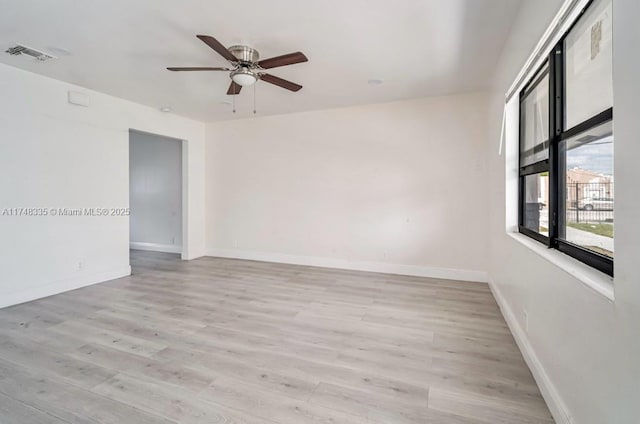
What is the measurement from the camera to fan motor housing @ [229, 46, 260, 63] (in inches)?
116

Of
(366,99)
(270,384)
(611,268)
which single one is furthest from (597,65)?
(366,99)

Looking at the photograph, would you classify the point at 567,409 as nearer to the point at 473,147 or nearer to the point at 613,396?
the point at 613,396

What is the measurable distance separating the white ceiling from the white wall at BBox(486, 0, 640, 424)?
0.71 metres

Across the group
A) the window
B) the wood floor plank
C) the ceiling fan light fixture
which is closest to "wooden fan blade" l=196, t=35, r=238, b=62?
the ceiling fan light fixture

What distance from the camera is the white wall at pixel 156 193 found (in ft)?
21.7

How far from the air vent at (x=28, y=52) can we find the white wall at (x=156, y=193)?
3171mm

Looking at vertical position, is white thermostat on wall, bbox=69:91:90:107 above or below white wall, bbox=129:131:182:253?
above

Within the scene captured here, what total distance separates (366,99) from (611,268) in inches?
155

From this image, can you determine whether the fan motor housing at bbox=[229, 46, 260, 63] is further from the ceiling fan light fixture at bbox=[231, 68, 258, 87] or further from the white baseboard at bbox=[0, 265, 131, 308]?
the white baseboard at bbox=[0, 265, 131, 308]

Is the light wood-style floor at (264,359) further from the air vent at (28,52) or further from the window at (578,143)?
the air vent at (28,52)

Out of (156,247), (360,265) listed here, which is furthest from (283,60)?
(156,247)

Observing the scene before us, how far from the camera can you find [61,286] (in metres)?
3.98

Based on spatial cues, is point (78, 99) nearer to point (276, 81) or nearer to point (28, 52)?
point (28, 52)

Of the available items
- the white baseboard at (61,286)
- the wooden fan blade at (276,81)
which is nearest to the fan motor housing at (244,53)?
the wooden fan blade at (276,81)
